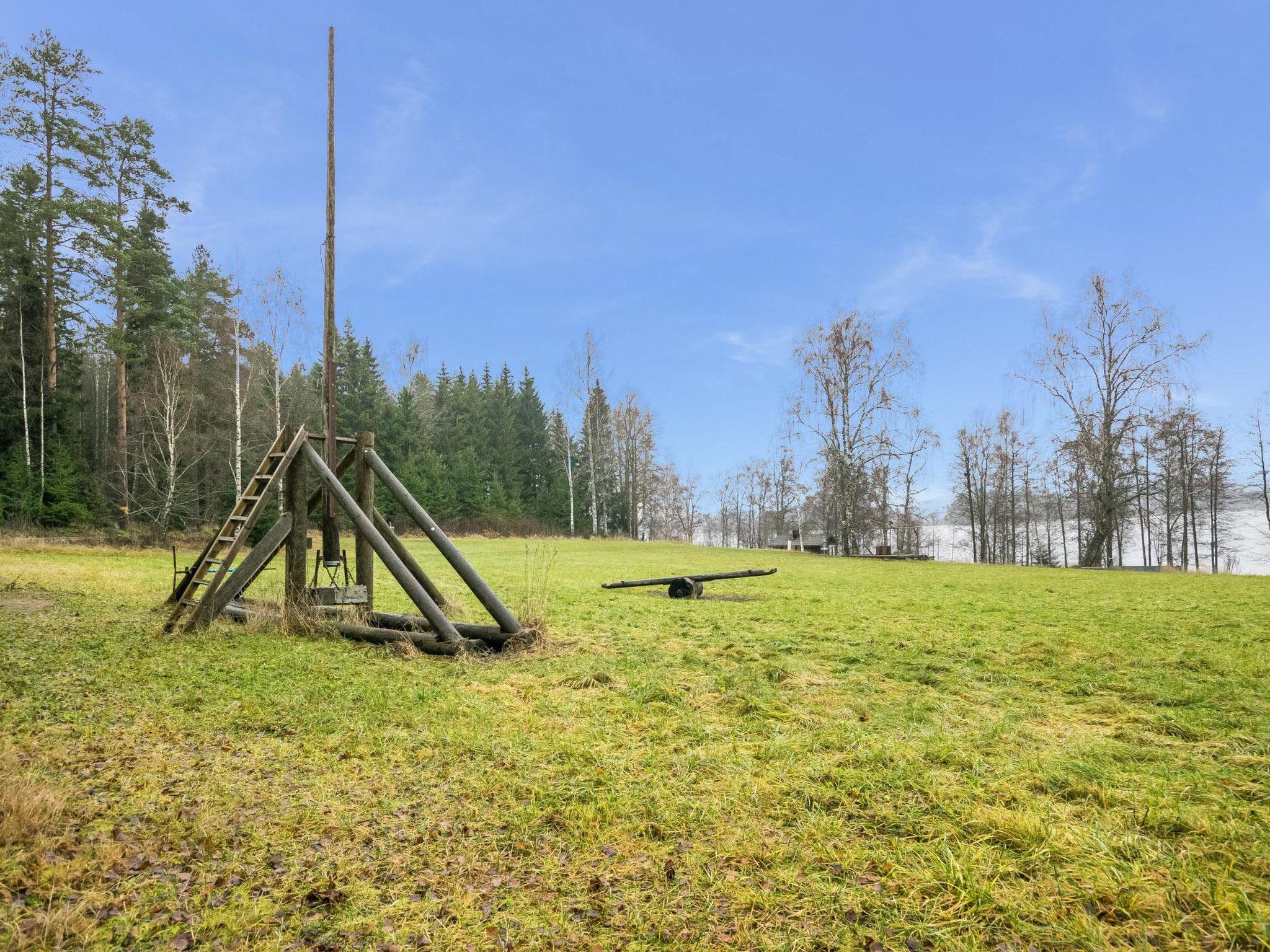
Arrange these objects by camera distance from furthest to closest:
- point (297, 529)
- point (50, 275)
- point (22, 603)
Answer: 1. point (50, 275)
2. point (22, 603)
3. point (297, 529)

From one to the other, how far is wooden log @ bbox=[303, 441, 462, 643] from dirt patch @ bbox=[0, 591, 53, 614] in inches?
161

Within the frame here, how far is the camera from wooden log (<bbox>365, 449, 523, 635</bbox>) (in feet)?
21.8

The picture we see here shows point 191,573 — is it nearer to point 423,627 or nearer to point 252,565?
point 252,565

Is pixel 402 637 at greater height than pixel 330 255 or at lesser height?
lesser

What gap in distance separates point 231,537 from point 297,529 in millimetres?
973

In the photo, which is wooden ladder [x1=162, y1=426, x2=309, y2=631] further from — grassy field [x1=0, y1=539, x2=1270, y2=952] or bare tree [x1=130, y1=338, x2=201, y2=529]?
bare tree [x1=130, y1=338, x2=201, y2=529]

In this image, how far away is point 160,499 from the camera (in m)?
25.2

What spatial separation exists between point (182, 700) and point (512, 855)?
3398 mm

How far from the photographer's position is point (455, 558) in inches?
279

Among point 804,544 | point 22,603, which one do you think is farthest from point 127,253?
point 804,544

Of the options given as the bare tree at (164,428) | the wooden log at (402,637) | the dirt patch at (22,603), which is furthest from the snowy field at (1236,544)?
the dirt patch at (22,603)

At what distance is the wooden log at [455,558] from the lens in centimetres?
665

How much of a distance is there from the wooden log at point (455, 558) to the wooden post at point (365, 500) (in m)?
0.09

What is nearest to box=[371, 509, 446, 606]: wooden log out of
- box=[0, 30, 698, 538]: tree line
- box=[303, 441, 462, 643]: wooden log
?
box=[303, 441, 462, 643]: wooden log
